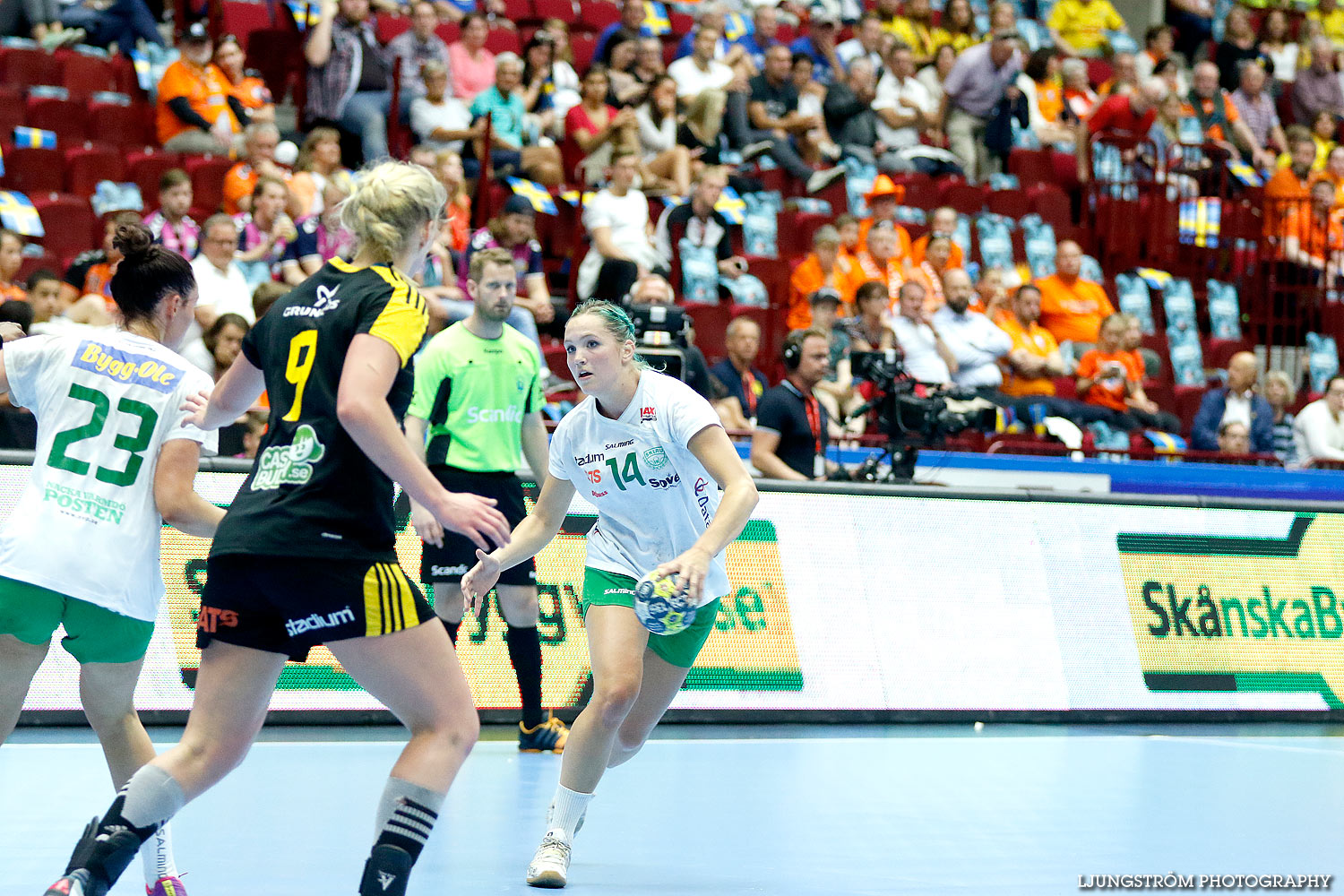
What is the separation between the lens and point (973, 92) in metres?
17.3

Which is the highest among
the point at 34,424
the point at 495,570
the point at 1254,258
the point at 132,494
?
the point at 132,494

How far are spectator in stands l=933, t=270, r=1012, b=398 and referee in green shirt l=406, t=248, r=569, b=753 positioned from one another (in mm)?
6546

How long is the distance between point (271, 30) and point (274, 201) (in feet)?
11.2

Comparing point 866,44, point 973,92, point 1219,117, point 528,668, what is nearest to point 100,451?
point 528,668

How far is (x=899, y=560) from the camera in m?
8.77

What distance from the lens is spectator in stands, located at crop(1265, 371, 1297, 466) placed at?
46.9ft

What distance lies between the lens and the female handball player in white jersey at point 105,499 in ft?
13.4

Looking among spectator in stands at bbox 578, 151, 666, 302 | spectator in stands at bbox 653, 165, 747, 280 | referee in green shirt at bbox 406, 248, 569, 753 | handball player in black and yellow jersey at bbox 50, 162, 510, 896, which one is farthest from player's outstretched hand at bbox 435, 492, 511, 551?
spectator in stands at bbox 653, 165, 747, 280

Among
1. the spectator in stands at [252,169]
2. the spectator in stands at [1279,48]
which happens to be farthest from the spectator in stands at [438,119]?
the spectator in stands at [1279,48]

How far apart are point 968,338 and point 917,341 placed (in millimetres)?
584

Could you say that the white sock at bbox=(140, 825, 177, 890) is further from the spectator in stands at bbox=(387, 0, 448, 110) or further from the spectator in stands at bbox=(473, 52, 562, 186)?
the spectator in stands at bbox=(387, 0, 448, 110)

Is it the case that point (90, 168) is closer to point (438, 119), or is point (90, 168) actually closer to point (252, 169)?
point (252, 169)

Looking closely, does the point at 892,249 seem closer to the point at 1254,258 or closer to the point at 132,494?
the point at 1254,258

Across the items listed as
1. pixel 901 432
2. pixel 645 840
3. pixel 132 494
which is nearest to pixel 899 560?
pixel 901 432
